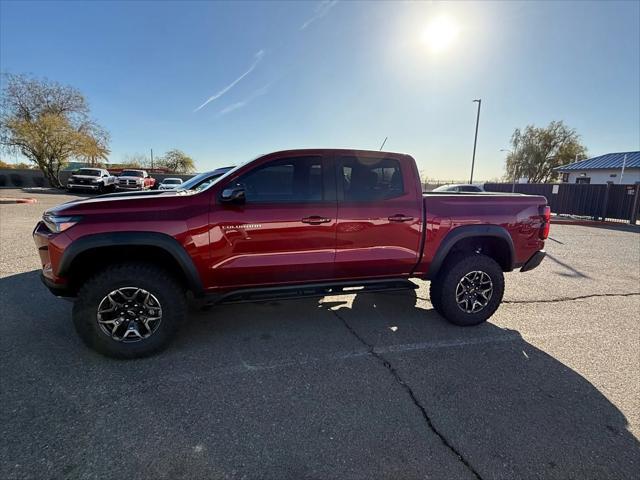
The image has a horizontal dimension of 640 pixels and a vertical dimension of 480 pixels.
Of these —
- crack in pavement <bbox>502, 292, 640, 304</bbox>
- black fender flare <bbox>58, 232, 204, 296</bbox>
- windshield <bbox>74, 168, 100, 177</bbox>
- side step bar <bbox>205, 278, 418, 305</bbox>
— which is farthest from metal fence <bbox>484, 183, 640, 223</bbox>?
windshield <bbox>74, 168, 100, 177</bbox>

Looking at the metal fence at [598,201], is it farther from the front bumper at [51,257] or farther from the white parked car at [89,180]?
the white parked car at [89,180]

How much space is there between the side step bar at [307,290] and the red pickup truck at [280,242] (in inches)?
0.5

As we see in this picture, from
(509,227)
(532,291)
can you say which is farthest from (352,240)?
(532,291)

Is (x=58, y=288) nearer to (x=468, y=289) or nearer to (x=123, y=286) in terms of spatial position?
(x=123, y=286)

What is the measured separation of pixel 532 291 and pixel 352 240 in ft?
11.7

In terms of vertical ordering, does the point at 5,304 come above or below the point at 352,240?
below

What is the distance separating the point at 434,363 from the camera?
303cm

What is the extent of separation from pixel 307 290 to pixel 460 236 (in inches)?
72.3

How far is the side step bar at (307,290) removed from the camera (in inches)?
124

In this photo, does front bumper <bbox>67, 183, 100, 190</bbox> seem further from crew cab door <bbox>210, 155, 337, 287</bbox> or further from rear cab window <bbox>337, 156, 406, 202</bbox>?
rear cab window <bbox>337, 156, 406, 202</bbox>

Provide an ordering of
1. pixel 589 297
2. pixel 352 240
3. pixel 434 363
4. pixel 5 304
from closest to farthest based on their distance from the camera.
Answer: pixel 434 363, pixel 352 240, pixel 5 304, pixel 589 297

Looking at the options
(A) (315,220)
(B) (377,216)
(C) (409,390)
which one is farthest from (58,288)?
(C) (409,390)

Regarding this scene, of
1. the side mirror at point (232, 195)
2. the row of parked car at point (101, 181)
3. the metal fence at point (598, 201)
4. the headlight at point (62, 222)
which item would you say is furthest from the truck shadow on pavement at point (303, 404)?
the row of parked car at point (101, 181)

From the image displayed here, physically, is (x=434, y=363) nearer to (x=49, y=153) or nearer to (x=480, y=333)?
(x=480, y=333)
